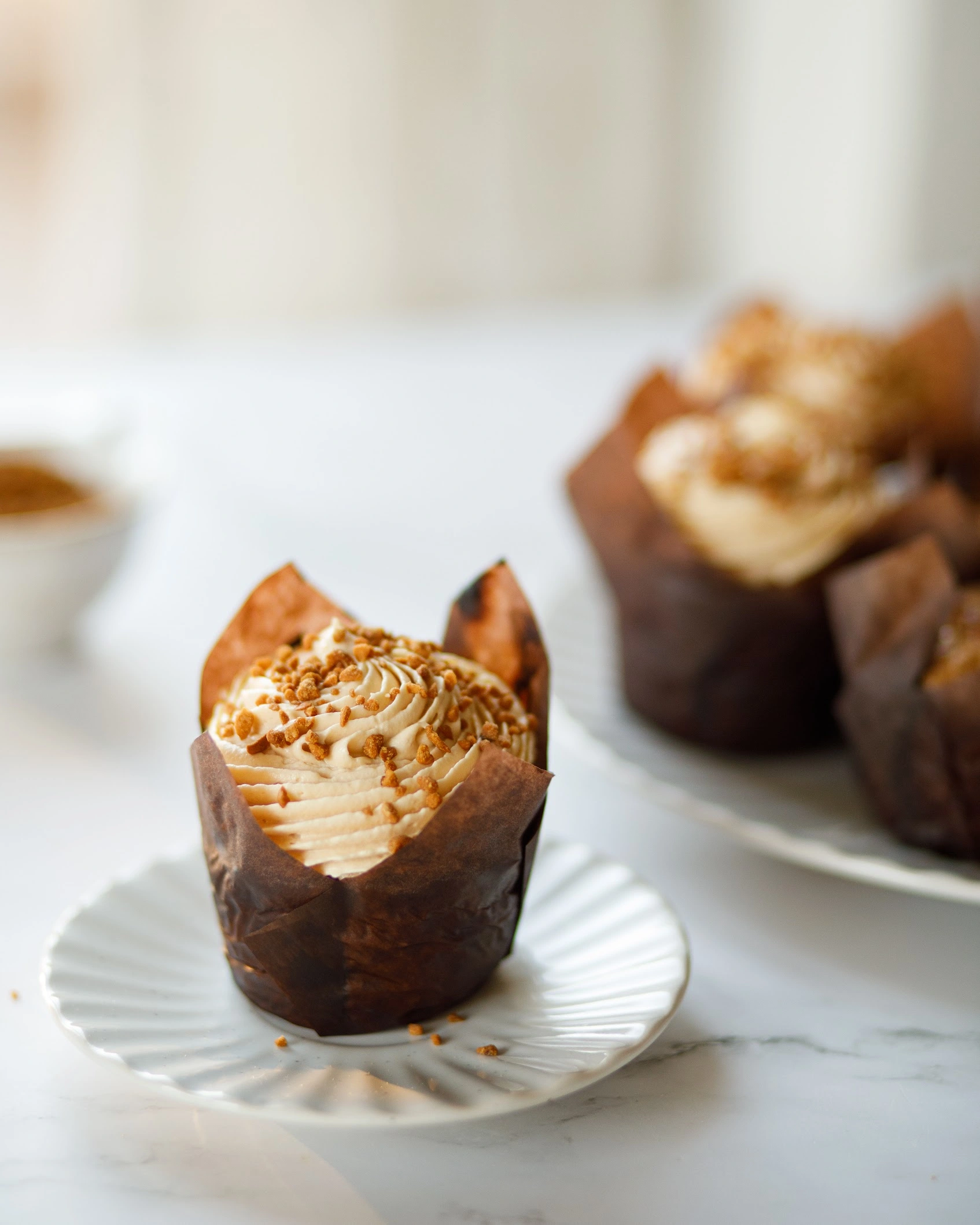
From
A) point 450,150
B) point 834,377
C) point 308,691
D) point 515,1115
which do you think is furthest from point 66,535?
point 450,150

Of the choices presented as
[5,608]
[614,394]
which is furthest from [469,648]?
[614,394]

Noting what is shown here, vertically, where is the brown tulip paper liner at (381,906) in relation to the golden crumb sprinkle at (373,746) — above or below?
below

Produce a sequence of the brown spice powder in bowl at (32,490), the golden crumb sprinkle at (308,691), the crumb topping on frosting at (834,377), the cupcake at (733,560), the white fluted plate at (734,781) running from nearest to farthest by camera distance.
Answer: the golden crumb sprinkle at (308,691), the white fluted plate at (734,781), the cupcake at (733,560), the brown spice powder in bowl at (32,490), the crumb topping on frosting at (834,377)

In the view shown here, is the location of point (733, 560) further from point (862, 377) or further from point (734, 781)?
point (862, 377)

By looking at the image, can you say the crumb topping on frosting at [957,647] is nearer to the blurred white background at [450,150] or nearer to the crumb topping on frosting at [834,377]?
the crumb topping on frosting at [834,377]

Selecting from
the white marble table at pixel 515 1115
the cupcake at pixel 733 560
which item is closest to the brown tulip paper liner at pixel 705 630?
the cupcake at pixel 733 560

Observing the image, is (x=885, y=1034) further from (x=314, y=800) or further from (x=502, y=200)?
(x=502, y=200)

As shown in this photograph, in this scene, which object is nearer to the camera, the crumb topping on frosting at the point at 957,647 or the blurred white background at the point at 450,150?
the crumb topping on frosting at the point at 957,647
